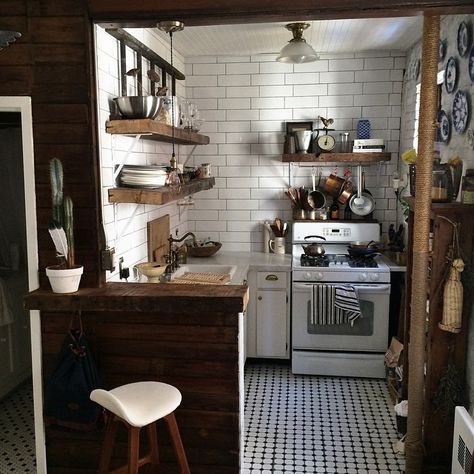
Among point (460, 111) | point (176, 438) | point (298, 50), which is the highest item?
point (298, 50)

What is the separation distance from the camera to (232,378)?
2.46 m

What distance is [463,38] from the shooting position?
2.93m

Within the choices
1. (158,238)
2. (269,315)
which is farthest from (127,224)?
(269,315)

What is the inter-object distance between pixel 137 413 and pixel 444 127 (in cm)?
248

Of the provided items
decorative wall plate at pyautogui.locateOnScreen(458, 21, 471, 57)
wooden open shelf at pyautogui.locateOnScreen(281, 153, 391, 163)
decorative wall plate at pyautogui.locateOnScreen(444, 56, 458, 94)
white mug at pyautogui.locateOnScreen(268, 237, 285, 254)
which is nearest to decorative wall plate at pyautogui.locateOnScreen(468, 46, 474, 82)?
decorative wall plate at pyautogui.locateOnScreen(458, 21, 471, 57)

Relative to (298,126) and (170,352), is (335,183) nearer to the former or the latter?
(298,126)

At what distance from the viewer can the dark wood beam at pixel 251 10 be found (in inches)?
87.7

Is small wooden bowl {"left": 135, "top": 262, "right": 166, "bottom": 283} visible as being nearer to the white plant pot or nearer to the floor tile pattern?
the white plant pot

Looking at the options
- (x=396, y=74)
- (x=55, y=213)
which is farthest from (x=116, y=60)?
(x=396, y=74)

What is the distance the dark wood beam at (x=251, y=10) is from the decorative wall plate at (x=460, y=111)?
2.37 ft

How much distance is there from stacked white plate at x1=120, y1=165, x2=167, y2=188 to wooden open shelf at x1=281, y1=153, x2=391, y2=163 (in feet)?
5.72

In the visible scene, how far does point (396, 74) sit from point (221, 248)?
84.4 inches

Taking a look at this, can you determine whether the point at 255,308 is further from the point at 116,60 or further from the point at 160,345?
the point at 116,60

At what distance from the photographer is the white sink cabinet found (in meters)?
4.25
